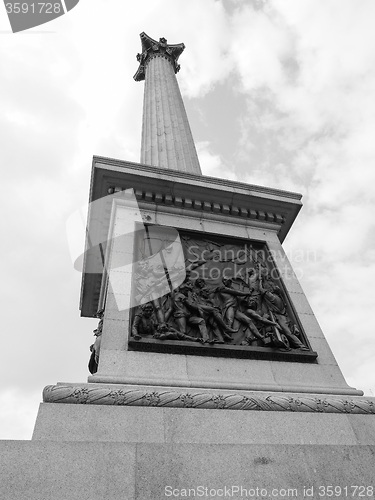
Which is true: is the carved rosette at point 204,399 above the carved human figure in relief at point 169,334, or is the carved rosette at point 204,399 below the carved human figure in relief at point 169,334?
below

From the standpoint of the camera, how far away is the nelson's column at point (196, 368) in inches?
200

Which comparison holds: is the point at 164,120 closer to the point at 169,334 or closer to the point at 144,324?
the point at 144,324

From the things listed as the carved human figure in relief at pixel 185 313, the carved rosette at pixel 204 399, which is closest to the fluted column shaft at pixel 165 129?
the carved human figure in relief at pixel 185 313

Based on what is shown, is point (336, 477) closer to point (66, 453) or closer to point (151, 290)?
point (66, 453)

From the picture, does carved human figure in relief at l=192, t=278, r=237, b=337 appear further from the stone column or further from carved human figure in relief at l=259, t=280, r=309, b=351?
the stone column

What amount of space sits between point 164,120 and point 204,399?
13008mm

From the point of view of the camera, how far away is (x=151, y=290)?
880 cm

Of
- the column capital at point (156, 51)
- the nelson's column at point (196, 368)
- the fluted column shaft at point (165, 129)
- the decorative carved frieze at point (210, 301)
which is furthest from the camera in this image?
the column capital at point (156, 51)

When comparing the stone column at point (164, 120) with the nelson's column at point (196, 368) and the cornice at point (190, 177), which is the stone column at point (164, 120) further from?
the nelson's column at point (196, 368)

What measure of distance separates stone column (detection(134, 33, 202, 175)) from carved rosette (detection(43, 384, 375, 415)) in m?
8.79

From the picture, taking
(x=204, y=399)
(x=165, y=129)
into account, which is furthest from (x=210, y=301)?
(x=165, y=129)

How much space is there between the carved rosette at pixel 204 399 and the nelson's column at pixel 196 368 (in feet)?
0.07

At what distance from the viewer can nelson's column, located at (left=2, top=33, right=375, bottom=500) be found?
5.07 m

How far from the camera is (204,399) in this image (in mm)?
6496
